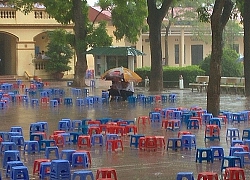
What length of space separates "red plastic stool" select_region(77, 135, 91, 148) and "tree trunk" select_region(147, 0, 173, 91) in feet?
65.9

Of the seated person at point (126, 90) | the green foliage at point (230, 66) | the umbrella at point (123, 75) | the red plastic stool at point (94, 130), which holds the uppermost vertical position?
the green foliage at point (230, 66)

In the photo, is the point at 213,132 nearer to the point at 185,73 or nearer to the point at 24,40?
the point at 185,73

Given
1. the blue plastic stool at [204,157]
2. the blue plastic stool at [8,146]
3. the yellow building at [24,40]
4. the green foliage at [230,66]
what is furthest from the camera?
the yellow building at [24,40]

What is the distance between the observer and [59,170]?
12797 millimetres

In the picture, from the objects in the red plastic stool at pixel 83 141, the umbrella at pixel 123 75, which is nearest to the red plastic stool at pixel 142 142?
the red plastic stool at pixel 83 141

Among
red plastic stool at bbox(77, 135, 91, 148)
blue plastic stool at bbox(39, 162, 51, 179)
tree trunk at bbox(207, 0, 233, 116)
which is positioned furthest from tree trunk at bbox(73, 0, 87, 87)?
blue plastic stool at bbox(39, 162, 51, 179)

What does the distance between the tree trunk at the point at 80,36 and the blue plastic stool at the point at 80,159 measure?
25832 mm

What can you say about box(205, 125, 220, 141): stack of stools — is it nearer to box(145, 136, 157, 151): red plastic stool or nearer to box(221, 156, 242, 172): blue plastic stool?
box(145, 136, 157, 151): red plastic stool

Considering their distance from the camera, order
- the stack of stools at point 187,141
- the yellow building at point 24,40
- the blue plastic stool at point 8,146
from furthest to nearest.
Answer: the yellow building at point 24,40 → the stack of stools at point 187,141 → the blue plastic stool at point 8,146

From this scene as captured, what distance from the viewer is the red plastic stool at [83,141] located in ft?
56.9

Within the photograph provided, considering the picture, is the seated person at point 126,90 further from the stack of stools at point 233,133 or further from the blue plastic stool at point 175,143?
the blue plastic stool at point 175,143

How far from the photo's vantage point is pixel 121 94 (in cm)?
3120

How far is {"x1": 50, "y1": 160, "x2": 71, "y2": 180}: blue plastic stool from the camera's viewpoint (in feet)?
41.9

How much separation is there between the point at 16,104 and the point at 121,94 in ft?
15.0
